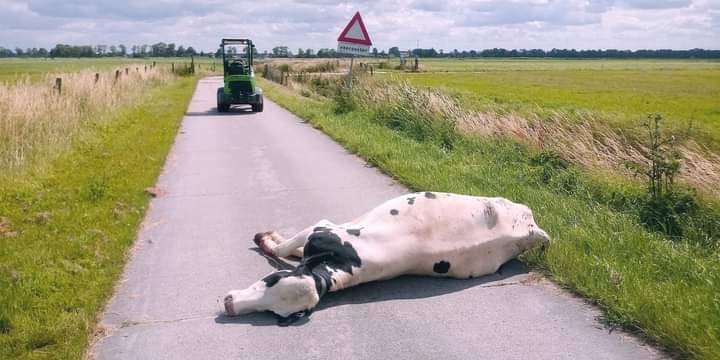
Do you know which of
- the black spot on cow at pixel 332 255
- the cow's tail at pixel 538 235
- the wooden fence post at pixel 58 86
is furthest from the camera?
the wooden fence post at pixel 58 86

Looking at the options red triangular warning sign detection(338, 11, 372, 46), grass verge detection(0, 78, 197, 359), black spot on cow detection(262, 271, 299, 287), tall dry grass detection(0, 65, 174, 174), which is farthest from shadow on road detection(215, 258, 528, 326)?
red triangular warning sign detection(338, 11, 372, 46)

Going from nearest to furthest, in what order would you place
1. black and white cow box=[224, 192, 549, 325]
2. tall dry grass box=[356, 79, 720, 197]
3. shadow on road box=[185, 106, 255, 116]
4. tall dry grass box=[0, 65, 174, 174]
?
black and white cow box=[224, 192, 549, 325]
tall dry grass box=[356, 79, 720, 197]
tall dry grass box=[0, 65, 174, 174]
shadow on road box=[185, 106, 255, 116]

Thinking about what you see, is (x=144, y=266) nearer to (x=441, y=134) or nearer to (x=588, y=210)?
(x=588, y=210)

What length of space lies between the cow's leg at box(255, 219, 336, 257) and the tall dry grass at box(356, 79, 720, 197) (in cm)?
545

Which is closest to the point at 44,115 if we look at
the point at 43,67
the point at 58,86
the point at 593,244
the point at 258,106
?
the point at 58,86

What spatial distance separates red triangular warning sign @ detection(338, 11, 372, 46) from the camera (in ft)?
63.2

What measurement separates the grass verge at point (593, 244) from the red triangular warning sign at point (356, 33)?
704 centimetres

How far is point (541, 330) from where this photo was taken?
439 centimetres

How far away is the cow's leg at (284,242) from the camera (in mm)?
5256

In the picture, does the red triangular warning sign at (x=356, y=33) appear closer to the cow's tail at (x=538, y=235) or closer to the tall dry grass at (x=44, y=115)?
the tall dry grass at (x=44, y=115)

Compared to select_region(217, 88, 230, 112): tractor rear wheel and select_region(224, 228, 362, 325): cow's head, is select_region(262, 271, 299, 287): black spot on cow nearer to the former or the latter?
select_region(224, 228, 362, 325): cow's head

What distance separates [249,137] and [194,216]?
8062mm

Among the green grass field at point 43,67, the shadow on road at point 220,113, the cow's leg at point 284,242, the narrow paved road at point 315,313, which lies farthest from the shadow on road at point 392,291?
the green grass field at point 43,67

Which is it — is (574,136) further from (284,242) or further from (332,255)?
(332,255)
